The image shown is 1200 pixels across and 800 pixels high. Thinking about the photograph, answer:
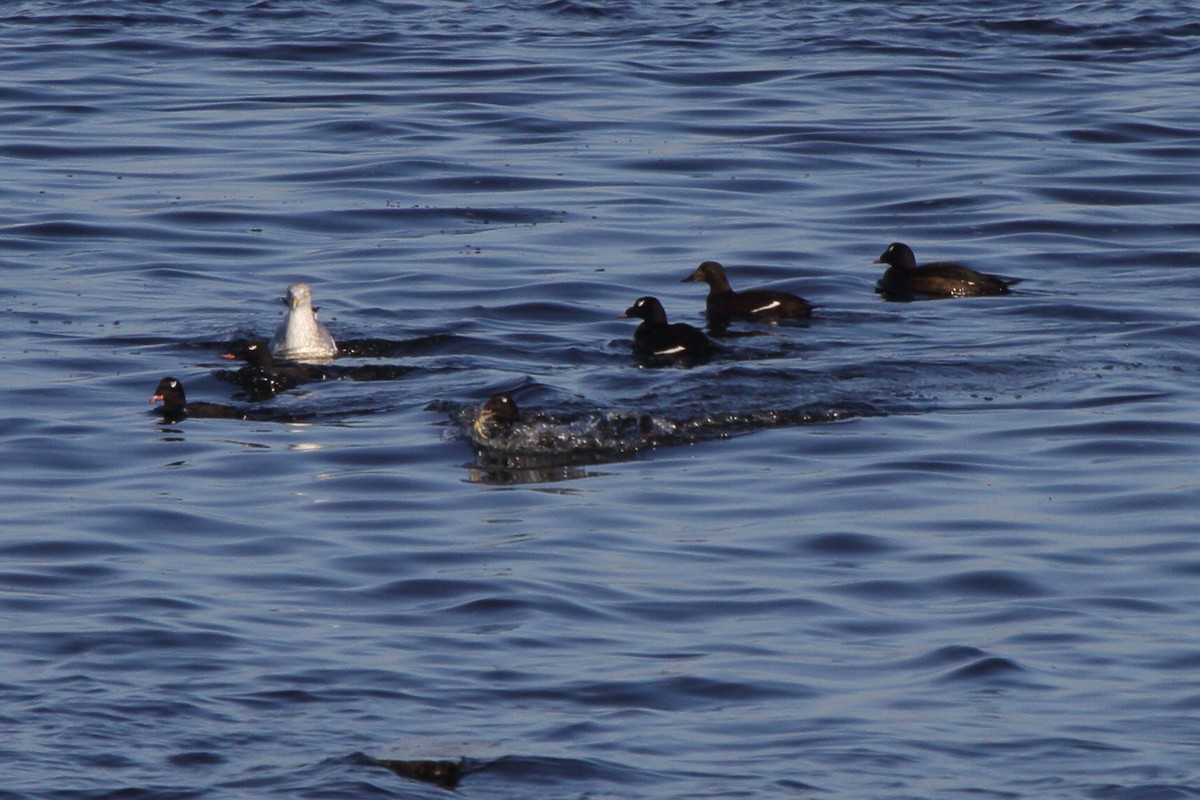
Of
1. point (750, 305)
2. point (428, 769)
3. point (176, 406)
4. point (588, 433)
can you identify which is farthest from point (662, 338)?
point (428, 769)

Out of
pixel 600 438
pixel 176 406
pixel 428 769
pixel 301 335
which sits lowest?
pixel 428 769

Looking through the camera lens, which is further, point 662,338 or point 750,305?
point 750,305

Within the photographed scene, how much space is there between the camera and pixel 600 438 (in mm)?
11852

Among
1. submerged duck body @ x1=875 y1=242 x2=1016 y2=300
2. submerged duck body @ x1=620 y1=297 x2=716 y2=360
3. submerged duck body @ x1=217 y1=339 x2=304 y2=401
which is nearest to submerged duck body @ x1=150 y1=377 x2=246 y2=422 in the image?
submerged duck body @ x1=217 y1=339 x2=304 y2=401

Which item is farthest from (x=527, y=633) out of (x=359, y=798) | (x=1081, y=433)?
(x=1081, y=433)

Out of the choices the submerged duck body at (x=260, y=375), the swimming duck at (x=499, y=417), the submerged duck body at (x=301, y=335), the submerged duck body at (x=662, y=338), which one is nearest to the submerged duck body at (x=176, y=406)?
the submerged duck body at (x=260, y=375)

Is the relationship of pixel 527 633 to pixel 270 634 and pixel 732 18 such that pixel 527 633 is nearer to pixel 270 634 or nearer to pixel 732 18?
pixel 270 634

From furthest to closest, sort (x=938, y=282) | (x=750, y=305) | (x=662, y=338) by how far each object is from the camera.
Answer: (x=938, y=282), (x=750, y=305), (x=662, y=338)

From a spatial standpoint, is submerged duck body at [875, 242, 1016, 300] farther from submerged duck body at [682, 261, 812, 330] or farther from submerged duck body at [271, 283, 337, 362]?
submerged duck body at [271, 283, 337, 362]

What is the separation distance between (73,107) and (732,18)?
892 centimetres

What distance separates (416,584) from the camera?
9.32 meters

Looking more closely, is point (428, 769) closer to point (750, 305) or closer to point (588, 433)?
point (588, 433)

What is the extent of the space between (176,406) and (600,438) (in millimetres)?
2526

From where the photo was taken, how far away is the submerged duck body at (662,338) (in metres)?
13.9
